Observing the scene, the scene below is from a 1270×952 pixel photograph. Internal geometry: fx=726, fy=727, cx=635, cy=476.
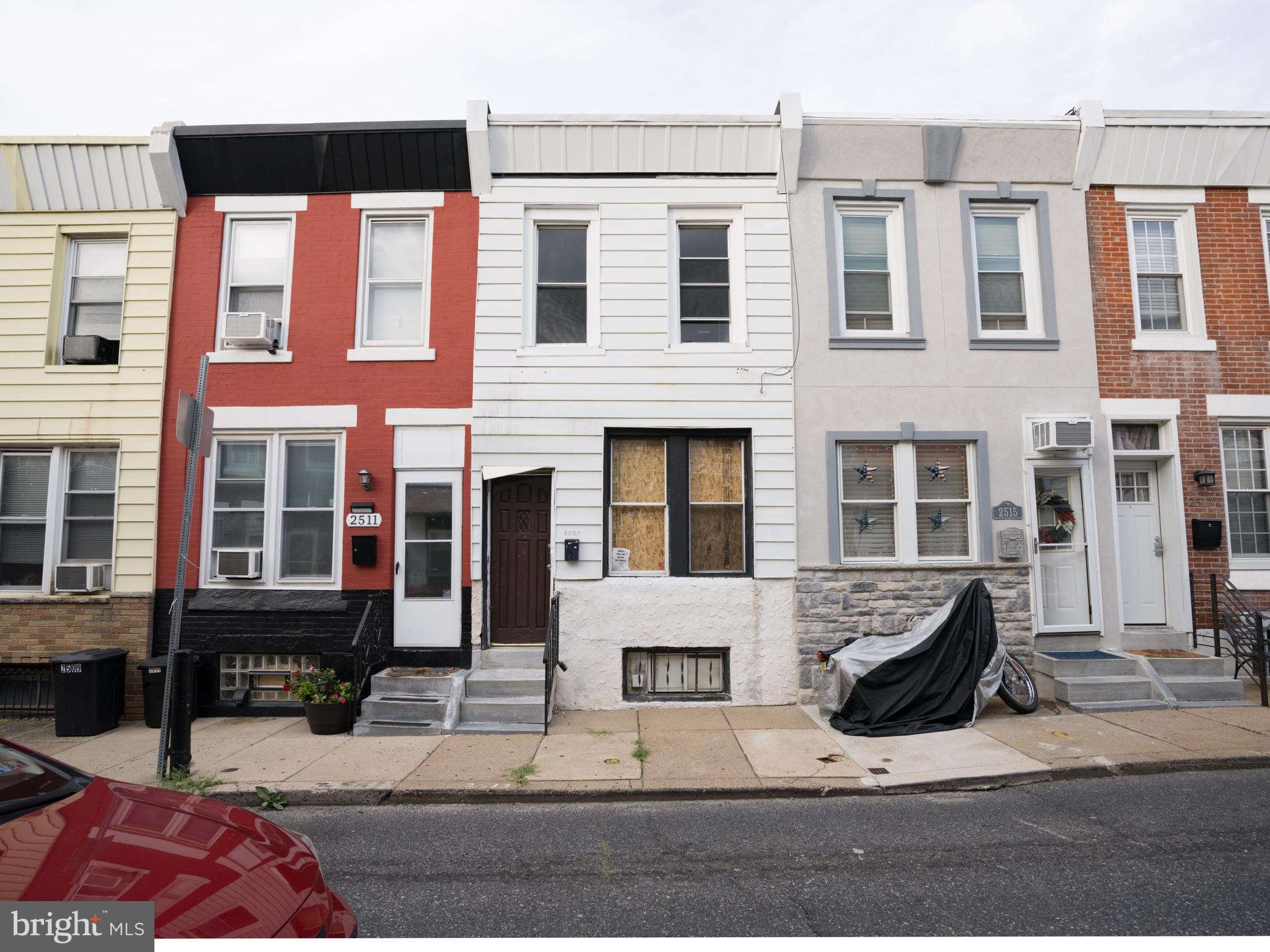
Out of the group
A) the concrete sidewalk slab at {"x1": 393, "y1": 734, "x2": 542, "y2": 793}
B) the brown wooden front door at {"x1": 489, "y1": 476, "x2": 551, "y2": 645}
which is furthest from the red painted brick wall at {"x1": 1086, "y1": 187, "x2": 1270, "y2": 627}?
the concrete sidewalk slab at {"x1": 393, "y1": 734, "x2": 542, "y2": 793}

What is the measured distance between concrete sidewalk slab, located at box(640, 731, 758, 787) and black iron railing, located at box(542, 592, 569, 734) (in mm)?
1141

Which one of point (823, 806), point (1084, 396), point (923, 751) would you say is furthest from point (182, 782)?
point (1084, 396)

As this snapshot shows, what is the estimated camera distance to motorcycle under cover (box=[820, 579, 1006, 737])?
25.2 feet

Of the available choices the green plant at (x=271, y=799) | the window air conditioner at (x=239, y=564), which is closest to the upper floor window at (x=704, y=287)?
the window air conditioner at (x=239, y=564)

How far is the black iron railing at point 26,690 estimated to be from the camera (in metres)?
9.09

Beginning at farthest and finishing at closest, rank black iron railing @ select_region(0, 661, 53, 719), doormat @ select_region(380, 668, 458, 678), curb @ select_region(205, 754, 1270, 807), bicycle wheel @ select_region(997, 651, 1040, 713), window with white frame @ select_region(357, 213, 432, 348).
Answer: window with white frame @ select_region(357, 213, 432, 348) → black iron railing @ select_region(0, 661, 53, 719) → doormat @ select_region(380, 668, 458, 678) → bicycle wheel @ select_region(997, 651, 1040, 713) → curb @ select_region(205, 754, 1270, 807)

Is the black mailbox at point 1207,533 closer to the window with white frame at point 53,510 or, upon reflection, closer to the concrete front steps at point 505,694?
the concrete front steps at point 505,694

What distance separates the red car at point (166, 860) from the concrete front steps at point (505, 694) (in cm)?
474

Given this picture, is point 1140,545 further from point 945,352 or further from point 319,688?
point 319,688

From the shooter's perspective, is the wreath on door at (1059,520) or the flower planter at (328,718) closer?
the flower planter at (328,718)

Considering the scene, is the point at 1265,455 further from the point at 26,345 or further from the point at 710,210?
the point at 26,345

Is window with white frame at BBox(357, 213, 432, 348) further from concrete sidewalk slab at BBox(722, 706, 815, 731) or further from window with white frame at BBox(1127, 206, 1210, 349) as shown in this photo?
window with white frame at BBox(1127, 206, 1210, 349)

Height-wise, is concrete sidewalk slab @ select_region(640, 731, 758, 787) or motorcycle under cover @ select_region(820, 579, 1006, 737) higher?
motorcycle under cover @ select_region(820, 579, 1006, 737)

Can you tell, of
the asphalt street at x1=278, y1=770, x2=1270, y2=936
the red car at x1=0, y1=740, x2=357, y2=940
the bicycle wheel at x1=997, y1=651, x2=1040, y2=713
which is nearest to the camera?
the red car at x1=0, y1=740, x2=357, y2=940
